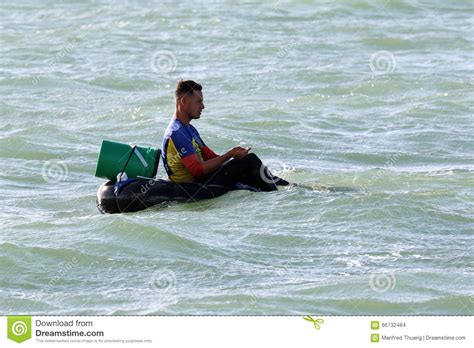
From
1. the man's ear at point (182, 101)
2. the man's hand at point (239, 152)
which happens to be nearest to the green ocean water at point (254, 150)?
the man's hand at point (239, 152)

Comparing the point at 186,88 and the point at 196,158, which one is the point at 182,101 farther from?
the point at 196,158

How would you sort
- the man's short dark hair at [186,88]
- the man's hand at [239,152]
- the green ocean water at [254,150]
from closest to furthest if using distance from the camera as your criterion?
the green ocean water at [254,150] → the man's short dark hair at [186,88] → the man's hand at [239,152]

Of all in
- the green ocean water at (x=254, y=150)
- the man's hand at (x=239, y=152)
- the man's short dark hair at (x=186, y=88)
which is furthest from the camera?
the man's hand at (x=239, y=152)

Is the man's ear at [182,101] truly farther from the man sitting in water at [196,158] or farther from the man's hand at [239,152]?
the man's hand at [239,152]

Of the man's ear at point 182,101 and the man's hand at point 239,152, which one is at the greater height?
the man's ear at point 182,101

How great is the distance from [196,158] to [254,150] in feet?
11.8

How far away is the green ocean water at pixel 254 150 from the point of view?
901cm

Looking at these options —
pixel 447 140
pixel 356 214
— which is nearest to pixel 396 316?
pixel 356 214

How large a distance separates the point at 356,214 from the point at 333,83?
8.07 metres

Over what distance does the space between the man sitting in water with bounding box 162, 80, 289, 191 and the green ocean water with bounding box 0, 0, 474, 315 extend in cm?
22

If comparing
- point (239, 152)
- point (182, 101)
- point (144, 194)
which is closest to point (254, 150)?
point (239, 152)

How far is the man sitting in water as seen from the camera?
36.1ft

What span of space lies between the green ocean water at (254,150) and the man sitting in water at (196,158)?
0.22 meters

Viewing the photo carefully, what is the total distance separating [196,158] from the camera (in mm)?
11062
